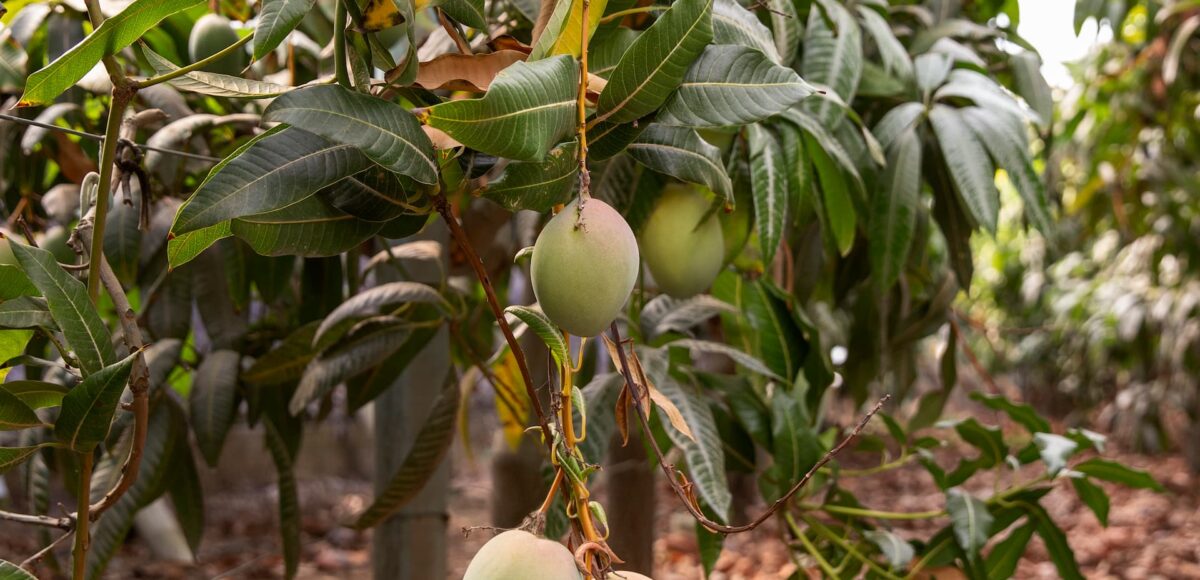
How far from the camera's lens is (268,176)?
402mm

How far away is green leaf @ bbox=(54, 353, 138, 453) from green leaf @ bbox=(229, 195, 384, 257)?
75 millimetres

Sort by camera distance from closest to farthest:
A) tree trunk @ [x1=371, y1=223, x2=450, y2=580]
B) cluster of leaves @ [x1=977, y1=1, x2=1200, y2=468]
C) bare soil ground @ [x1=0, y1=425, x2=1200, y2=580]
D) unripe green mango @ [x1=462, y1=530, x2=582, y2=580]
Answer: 1. unripe green mango @ [x1=462, y1=530, x2=582, y2=580]
2. tree trunk @ [x1=371, y1=223, x2=450, y2=580]
3. bare soil ground @ [x1=0, y1=425, x2=1200, y2=580]
4. cluster of leaves @ [x1=977, y1=1, x2=1200, y2=468]

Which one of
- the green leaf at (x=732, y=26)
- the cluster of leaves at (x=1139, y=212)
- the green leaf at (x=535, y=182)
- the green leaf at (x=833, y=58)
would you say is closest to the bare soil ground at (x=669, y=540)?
the cluster of leaves at (x=1139, y=212)

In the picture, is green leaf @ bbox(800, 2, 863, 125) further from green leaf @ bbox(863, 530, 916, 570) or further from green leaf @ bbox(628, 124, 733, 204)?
green leaf @ bbox(863, 530, 916, 570)

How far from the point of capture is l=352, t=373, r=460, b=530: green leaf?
2.76ft

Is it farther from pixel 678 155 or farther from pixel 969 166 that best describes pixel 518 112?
pixel 969 166

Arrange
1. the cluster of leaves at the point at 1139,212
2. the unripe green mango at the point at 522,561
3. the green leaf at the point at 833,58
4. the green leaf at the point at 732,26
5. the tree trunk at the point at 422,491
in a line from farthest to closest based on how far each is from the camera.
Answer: the cluster of leaves at the point at 1139,212 → the tree trunk at the point at 422,491 → the green leaf at the point at 833,58 → the green leaf at the point at 732,26 → the unripe green mango at the point at 522,561

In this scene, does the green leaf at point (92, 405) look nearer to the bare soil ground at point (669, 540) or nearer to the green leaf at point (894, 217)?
the green leaf at point (894, 217)

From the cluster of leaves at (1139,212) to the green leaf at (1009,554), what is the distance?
975 mm

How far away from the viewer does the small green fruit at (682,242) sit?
2.04 feet

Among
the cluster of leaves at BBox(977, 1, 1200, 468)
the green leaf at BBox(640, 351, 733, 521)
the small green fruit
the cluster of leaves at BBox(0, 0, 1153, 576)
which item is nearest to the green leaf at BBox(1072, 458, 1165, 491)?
the cluster of leaves at BBox(0, 0, 1153, 576)

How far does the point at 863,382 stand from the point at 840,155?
1.73ft

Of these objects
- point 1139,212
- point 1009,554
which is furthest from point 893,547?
point 1139,212

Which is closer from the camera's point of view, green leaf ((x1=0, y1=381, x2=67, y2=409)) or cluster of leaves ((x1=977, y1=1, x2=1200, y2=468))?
green leaf ((x1=0, y1=381, x2=67, y2=409))
